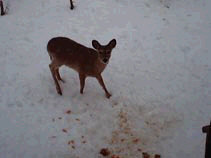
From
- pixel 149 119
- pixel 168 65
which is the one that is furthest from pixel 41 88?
pixel 168 65

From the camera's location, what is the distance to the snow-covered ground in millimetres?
5109

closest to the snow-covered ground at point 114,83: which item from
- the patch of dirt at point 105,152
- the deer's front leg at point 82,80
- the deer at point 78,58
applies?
the patch of dirt at point 105,152

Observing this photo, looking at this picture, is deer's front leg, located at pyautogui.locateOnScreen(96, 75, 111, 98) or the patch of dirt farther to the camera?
deer's front leg, located at pyautogui.locateOnScreen(96, 75, 111, 98)

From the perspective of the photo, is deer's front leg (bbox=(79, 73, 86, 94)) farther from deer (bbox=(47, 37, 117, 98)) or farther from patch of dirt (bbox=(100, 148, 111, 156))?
patch of dirt (bbox=(100, 148, 111, 156))

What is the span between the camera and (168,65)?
701 centimetres

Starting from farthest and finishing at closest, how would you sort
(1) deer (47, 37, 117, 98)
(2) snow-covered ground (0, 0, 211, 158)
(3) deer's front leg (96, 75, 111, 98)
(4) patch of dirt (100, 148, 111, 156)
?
(3) deer's front leg (96, 75, 111, 98) → (1) deer (47, 37, 117, 98) → (2) snow-covered ground (0, 0, 211, 158) → (4) patch of dirt (100, 148, 111, 156)

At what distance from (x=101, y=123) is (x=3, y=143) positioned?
1761mm

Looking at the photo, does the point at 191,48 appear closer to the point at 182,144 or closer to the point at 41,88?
the point at 182,144

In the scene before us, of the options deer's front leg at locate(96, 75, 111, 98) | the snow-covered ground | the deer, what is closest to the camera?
the snow-covered ground

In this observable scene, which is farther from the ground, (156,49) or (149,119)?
(156,49)

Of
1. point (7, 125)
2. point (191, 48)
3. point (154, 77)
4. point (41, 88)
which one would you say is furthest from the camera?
point (191, 48)

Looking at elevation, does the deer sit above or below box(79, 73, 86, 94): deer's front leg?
above

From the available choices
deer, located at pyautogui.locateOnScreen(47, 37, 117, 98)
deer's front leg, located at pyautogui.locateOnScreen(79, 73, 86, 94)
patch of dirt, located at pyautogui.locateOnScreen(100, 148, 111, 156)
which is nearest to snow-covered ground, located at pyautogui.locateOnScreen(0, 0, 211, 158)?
patch of dirt, located at pyautogui.locateOnScreen(100, 148, 111, 156)

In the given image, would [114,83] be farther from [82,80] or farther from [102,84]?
[82,80]
